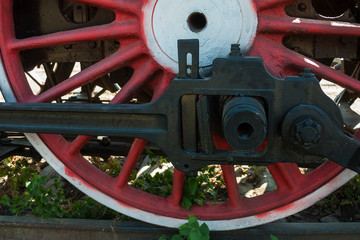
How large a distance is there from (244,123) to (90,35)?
842 mm

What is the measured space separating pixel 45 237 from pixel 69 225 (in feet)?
0.51

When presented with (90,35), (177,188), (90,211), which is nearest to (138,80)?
(90,35)

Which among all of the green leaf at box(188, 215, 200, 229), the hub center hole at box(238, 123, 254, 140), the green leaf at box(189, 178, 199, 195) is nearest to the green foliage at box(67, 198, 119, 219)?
the green leaf at box(189, 178, 199, 195)

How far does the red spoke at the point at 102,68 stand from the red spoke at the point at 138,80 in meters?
0.06

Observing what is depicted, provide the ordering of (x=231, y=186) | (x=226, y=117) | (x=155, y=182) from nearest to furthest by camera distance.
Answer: (x=226, y=117)
(x=231, y=186)
(x=155, y=182)

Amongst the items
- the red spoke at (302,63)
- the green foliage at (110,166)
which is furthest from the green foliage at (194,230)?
the green foliage at (110,166)

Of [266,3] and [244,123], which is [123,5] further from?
[244,123]

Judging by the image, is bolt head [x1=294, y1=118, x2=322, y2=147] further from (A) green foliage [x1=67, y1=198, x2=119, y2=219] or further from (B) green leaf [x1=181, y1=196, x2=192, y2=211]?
(A) green foliage [x1=67, y1=198, x2=119, y2=219]

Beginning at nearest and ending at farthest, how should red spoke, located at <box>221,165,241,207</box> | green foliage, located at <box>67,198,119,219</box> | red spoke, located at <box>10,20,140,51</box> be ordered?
red spoke, located at <box>10,20,140,51</box> → red spoke, located at <box>221,165,241,207</box> → green foliage, located at <box>67,198,119,219</box>

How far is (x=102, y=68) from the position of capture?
6.64ft

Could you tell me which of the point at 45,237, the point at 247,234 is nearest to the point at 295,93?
the point at 247,234

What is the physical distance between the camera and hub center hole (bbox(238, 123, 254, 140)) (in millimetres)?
1606

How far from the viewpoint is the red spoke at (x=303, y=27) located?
1857 mm

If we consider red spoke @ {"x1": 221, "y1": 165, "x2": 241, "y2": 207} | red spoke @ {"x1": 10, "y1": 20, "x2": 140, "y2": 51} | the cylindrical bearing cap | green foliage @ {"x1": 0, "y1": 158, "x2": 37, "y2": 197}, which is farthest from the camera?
green foliage @ {"x1": 0, "y1": 158, "x2": 37, "y2": 197}
